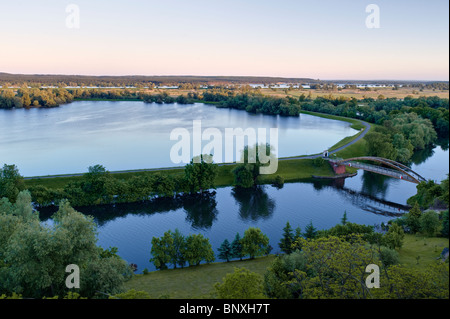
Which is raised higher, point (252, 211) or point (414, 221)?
point (414, 221)

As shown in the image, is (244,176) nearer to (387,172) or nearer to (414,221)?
(387,172)

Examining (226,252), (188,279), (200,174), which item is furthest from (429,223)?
(200,174)

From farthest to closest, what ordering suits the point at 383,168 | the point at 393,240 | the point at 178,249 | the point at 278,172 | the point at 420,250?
the point at 278,172
the point at 383,168
the point at 178,249
the point at 420,250
the point at 393,240

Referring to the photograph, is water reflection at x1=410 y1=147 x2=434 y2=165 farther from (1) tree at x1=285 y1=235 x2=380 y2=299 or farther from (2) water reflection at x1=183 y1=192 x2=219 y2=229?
(1) tree at x1=285 y1=235 x2=380 y2=299

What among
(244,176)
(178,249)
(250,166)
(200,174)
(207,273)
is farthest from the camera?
(250,166)

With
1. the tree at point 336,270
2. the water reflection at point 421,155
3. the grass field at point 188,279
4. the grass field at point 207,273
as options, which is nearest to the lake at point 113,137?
the water reflection at point 421,155

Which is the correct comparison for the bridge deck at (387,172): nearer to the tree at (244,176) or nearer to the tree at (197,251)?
the tree at (244,176)
